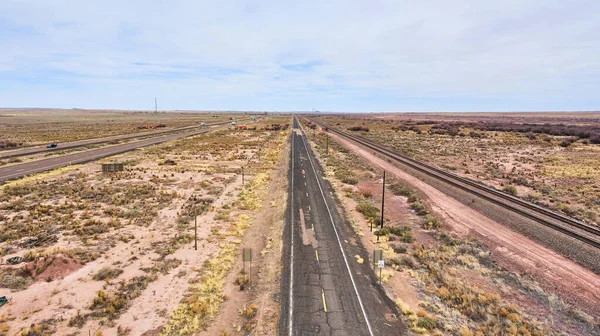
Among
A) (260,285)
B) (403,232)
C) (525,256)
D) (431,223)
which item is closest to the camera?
(260,285)

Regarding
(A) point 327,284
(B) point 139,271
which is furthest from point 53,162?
(A) point 327,284

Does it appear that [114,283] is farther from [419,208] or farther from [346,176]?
[346,176]

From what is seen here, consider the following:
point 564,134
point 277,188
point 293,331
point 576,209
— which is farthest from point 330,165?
point 564,134

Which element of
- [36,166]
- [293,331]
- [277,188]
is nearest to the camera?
[293,331]

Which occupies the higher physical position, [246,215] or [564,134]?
[564,134]

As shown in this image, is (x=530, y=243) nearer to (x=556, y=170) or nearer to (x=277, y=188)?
(x=277, y=188)

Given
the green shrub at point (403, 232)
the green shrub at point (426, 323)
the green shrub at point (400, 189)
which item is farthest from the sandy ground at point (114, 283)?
the green shrub at point (400, 189)
